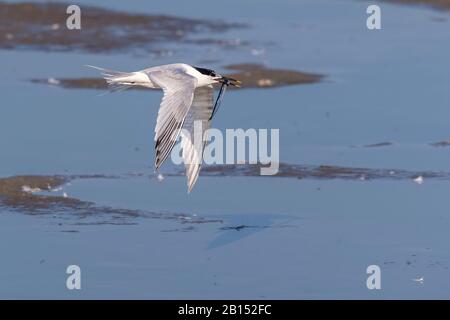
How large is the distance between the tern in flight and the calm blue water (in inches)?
24.9

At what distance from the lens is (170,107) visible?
27.7 feet

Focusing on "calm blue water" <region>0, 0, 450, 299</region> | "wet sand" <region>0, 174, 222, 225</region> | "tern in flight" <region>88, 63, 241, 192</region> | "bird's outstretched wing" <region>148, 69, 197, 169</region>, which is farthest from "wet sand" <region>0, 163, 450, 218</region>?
"bird's outstretched wing" <region>148, 69, 197, 169</region>

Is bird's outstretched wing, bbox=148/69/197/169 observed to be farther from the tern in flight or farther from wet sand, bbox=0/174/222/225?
wet sand, bbox=0/174/222/225

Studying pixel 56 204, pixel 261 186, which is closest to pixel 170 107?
pixel 56 204

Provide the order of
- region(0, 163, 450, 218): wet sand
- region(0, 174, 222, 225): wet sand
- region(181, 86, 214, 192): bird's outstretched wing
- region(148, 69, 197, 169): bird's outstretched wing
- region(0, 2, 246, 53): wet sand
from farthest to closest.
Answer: region(0, 2, 246, 53): wet sand, region(0, 163, 450, 218): wet sand, region(0, 174, 222, 225): wet sand, region(181, 86, 214, 192): bird's outstretched wing, region(148, 69, 197, 169): bird's outstretched wing

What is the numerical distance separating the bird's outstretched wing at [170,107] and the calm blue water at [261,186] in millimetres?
792

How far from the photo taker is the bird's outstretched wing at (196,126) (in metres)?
9.38

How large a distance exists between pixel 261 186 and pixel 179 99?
89.0 inches

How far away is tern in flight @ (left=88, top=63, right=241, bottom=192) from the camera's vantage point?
8.30 meters

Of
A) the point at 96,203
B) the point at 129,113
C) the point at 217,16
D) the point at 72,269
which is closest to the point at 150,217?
the point at 96,203

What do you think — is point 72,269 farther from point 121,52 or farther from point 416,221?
point 121,52

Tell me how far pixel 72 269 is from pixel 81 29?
30.7 feet

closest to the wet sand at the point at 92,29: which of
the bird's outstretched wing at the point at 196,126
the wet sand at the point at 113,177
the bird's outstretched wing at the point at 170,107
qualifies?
the wet sand at the point at 113,177

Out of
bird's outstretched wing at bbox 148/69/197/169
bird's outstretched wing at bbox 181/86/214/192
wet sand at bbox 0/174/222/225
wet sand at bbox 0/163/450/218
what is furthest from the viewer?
wet sand at bbox 0/163/450/218
